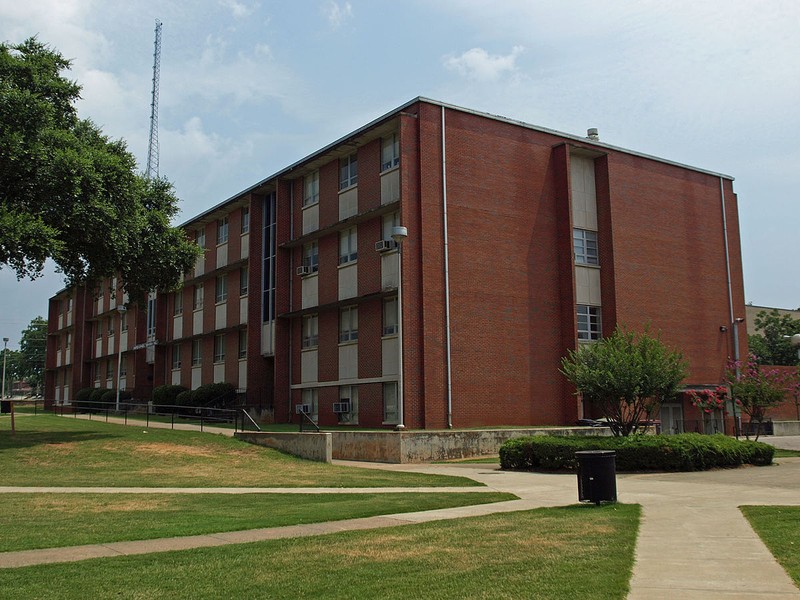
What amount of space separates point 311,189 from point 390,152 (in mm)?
6784

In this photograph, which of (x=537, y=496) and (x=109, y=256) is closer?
(x=537, y=496)

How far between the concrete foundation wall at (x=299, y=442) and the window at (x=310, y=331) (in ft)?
31.5

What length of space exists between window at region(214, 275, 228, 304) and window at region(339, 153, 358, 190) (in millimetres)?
13679

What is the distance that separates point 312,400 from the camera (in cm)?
3766

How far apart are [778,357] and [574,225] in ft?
146

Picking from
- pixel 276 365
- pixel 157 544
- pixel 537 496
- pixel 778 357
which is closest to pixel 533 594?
pixel 157 544

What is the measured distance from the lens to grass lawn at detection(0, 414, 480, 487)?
19.3m

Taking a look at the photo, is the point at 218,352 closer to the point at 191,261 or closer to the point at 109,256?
the point at 191,261

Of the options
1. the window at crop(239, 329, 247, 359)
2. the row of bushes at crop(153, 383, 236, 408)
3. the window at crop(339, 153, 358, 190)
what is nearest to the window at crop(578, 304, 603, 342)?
the window at crop(339, 153, 358, 190)

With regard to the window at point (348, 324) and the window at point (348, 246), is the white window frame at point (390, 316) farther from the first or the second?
the window at point (348, 246)

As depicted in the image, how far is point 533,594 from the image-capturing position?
687cm

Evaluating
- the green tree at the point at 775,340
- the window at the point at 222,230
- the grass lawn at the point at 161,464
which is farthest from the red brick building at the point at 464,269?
the green tree at the point at 775,340

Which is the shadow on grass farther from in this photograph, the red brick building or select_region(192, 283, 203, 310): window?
select_region(192, 283, 203, 310): window

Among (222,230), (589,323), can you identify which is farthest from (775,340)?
(222,230)
